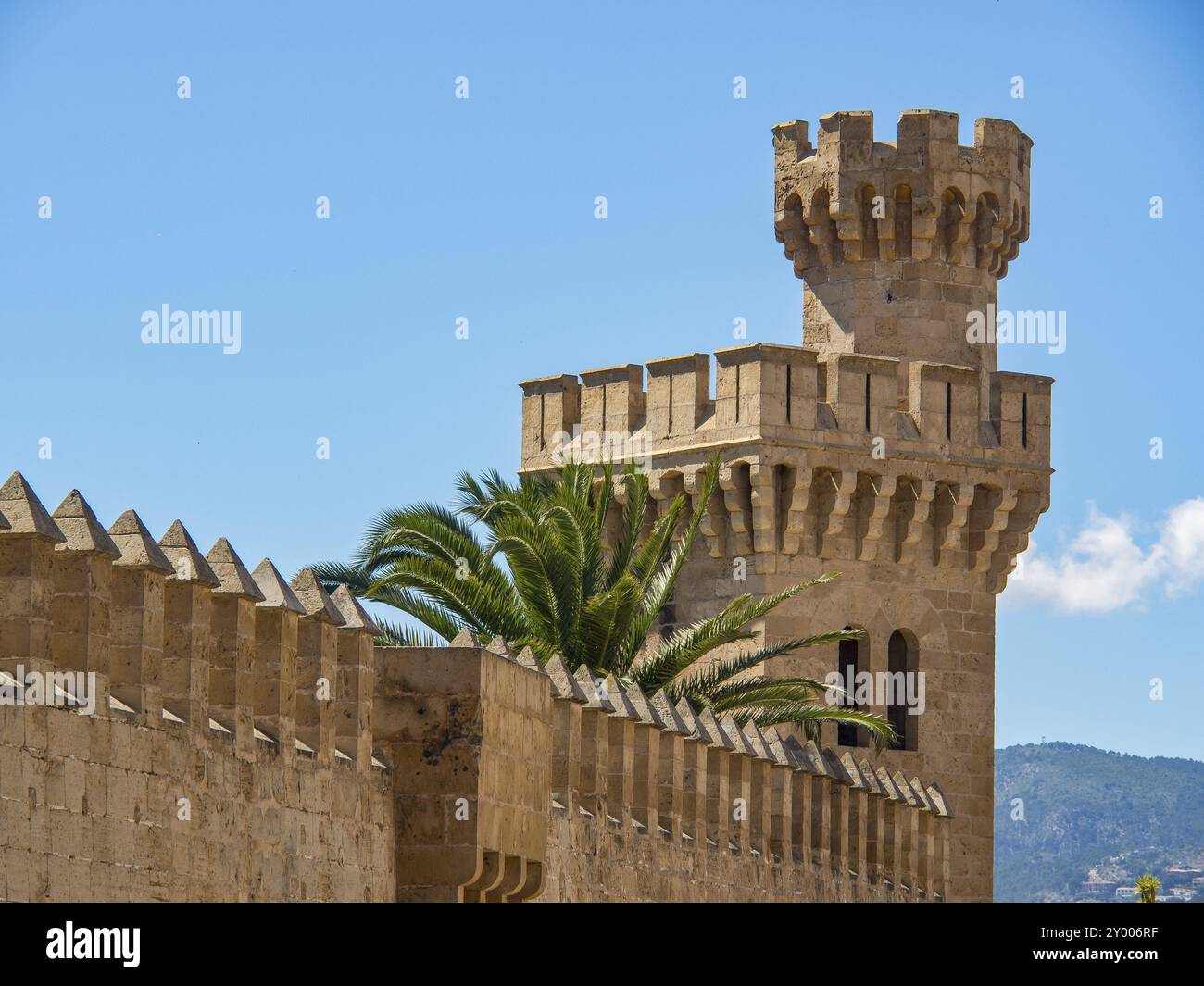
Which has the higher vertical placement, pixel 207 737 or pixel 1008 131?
pixel 1008 131

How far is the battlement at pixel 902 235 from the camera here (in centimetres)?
3288

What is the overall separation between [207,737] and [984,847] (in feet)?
71.1

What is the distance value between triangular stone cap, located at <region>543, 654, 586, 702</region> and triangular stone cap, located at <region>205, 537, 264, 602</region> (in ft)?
15.6

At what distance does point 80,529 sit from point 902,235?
22432 mm

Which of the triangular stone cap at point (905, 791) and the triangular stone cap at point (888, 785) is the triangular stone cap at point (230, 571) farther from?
the triangular stone cap at point (905, 791)

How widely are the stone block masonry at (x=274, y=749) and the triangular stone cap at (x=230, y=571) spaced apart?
0.01m

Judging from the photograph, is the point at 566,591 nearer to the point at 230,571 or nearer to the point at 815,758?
the point at 815,758

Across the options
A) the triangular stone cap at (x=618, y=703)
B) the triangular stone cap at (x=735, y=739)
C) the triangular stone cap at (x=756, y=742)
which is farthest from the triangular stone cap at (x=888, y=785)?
the triangular stone cap at (x=618, y=703)

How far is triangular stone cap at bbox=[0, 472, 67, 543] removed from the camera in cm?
1101

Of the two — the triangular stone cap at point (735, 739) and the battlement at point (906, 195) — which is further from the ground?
the battlement at point (906, 195)

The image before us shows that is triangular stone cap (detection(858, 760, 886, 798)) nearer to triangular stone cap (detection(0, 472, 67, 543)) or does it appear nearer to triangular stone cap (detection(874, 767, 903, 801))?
triangular stone cap (detection(874, 767, 903, 801))

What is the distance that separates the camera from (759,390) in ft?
102
